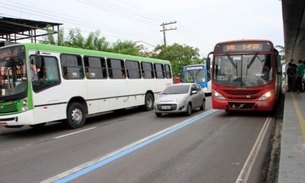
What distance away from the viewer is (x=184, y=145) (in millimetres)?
8188

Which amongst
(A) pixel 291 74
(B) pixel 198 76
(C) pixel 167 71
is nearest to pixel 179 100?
(C) pixel 167 71

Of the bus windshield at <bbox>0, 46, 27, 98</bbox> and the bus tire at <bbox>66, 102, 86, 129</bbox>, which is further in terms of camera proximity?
the bus tire at <bbox>66, 102, 86, 129</bbox>

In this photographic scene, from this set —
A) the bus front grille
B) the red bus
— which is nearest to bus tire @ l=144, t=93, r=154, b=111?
the red bus

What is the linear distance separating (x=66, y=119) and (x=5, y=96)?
Result: 2241mm

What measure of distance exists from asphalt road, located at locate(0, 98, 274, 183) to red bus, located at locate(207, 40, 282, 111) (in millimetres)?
1330

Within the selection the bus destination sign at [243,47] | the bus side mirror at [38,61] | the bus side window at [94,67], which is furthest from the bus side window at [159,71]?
the bus side mirror at [38,61]

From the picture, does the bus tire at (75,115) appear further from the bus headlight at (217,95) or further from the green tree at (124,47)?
the green tree at (124,47)

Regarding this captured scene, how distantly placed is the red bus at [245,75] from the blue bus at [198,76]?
54.3ft

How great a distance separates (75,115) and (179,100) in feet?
14.8

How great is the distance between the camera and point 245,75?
13.1 m

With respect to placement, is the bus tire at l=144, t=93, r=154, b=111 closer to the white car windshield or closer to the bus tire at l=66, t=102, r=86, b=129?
the white car windshield

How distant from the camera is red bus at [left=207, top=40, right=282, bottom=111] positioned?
12.8 m

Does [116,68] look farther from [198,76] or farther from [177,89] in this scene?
[198,76]

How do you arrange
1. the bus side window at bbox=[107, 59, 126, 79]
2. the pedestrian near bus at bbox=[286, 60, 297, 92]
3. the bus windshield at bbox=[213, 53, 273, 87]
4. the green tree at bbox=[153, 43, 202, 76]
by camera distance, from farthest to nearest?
the green tree at bbox=[153, 43, 202, 76], the pedestrian near bus at bbox=[286, 60, 297, 92], the bus side window at bbox=[107, 59, 126, 79], the bus windshield at bbox=[213, 53, 273, 87]
